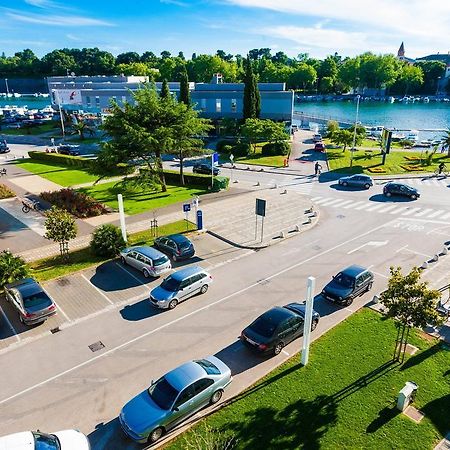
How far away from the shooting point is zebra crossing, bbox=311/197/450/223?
101 feet

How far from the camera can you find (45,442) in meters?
10.2

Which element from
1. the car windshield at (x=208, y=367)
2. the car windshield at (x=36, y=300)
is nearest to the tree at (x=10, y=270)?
the car windshield at (x=36, y=300)

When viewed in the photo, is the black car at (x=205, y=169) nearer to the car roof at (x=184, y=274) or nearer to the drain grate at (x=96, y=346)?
the car roof at (x=184, y=274)

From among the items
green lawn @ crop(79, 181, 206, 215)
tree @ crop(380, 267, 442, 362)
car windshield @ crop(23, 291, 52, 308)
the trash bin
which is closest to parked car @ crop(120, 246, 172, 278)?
car windshield @ crop(23, 291, 52, 308)

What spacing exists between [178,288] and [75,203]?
1788 cm

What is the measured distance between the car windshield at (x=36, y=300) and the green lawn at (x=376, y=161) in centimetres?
3607

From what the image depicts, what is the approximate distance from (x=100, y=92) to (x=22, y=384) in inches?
2499

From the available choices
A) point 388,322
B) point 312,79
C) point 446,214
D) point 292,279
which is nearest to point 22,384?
point 292,279

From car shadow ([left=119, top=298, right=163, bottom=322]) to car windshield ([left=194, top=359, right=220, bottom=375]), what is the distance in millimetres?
5313

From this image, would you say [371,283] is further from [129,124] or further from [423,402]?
[129,124]

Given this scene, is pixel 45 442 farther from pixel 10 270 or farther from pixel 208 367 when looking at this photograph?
pixel 10 270

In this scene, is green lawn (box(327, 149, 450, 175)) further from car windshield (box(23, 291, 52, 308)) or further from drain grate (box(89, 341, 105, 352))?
car windshield (box(23, 291, 52, 308))

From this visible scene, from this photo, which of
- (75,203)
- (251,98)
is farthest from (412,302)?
(251,98)

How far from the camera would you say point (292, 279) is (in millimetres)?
20859
